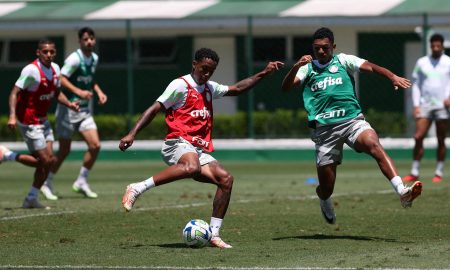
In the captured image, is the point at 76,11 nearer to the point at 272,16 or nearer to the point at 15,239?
the point at 272,16

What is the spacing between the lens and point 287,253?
11.0 metres

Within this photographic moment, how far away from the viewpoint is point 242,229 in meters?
13.2

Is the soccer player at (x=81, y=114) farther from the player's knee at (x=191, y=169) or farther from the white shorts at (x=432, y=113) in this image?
the player's knee at (x=191, y=169)

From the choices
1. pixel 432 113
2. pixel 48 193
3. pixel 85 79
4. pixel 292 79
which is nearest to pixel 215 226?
pixel 292 79

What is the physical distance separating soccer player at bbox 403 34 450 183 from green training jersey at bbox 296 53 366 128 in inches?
301

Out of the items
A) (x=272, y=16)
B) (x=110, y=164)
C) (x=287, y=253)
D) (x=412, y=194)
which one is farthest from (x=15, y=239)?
(x=272, y=16)

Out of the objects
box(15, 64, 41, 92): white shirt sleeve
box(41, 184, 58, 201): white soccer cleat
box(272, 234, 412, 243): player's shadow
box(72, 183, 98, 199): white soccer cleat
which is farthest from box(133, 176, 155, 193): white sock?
box(72, 183, 98, 199): white soccer cleat

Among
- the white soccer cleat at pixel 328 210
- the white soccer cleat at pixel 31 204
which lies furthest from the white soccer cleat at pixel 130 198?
the white soccer cleat at pixel 31 204

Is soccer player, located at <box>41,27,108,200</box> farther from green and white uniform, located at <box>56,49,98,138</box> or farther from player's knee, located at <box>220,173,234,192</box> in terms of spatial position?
player's knee, located at <box>220,173,234,192</box>

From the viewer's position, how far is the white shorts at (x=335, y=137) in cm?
1265

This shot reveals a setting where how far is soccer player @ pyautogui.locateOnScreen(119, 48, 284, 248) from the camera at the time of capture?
11773 millimetres

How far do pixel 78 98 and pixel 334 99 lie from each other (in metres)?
6.54

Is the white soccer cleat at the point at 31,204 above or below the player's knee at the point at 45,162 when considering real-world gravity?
below

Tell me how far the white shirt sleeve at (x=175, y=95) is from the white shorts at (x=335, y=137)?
5.16ft
